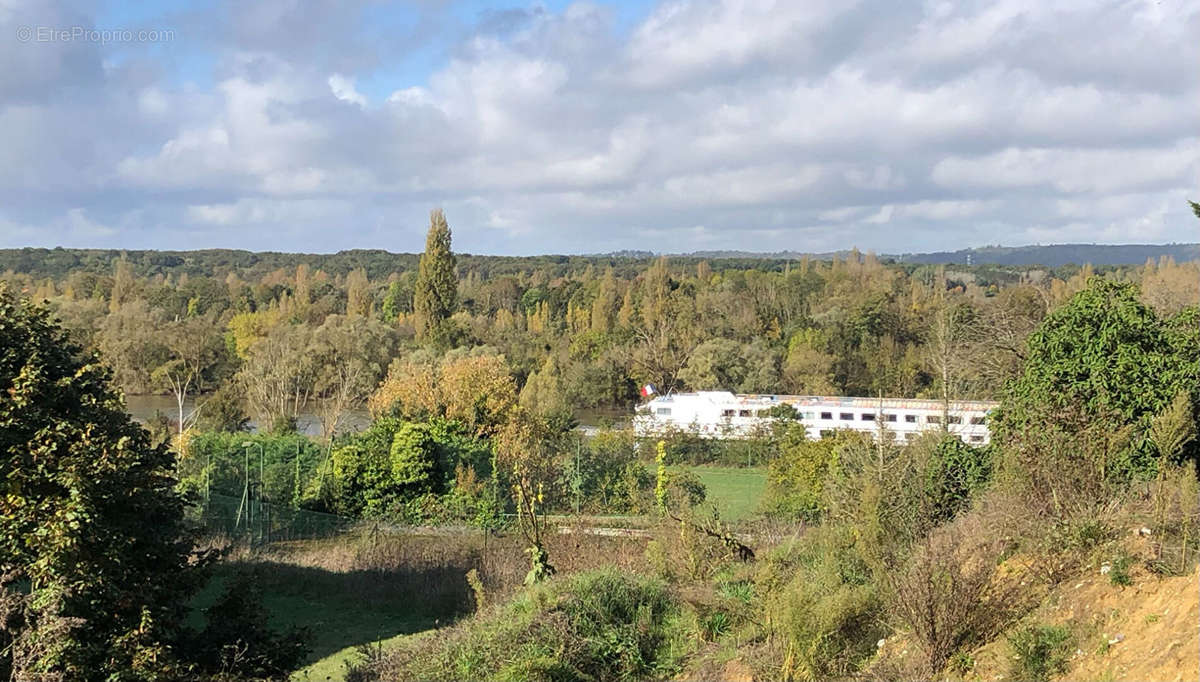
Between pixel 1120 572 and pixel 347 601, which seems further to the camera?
pixel 347 601

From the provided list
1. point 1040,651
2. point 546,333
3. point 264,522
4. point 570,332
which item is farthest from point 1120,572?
point 570,332

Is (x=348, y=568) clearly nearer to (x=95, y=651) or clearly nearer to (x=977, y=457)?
(x=95, y=651)

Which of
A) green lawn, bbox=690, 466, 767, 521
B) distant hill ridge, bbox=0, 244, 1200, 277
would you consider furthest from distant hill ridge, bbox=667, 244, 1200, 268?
green lawn, bbox=690, 466, 767, 521

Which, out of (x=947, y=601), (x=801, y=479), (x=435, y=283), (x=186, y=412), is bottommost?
(x=186, y=412)

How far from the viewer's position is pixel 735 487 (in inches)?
845

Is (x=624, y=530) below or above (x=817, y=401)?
above

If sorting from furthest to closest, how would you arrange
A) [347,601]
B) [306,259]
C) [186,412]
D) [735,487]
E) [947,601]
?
[306,259] < [186,412] < [735,487] < [347,601] < [947,601]

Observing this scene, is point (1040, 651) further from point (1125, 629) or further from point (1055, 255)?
point (1055, 255)

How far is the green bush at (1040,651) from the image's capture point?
6051 mm

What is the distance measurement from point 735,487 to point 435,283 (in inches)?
1164

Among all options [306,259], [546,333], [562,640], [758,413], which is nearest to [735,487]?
[758,413]

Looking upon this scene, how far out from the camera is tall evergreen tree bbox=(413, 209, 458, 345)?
47.6m

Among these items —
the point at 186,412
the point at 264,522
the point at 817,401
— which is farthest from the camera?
the point at 186,412

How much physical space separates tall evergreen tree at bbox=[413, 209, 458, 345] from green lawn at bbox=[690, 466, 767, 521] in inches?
1024
